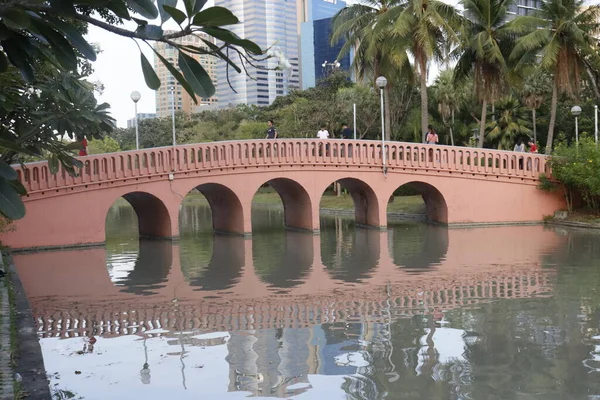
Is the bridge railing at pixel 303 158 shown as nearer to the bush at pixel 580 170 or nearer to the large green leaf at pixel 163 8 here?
the bush at pixel 580 170

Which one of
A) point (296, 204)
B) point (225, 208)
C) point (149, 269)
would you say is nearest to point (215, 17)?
point (149, 269)

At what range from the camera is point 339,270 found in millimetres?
13977

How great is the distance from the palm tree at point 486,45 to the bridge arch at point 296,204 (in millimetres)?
7013

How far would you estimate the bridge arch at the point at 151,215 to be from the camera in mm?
20484

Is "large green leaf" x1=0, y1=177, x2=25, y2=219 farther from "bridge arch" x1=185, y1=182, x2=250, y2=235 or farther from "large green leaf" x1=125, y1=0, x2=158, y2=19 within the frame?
"bridge arch" x1=185, y1=182, x2=250, y2=235

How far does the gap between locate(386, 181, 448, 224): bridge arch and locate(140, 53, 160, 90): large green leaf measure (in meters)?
20.0

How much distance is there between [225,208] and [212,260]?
21.8 feet

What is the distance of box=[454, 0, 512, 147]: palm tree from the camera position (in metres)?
24.8

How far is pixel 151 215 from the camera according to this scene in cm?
2169

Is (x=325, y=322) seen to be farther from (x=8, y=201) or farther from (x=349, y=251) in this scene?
(x=349, y=251)

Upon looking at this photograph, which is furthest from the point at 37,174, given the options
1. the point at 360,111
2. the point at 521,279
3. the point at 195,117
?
the point at 195,117

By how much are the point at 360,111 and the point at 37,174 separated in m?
20.9

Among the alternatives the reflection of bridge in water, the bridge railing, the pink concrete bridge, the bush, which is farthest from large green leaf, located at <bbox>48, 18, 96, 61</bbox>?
the bush

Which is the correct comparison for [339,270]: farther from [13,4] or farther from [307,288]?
[13,4]
